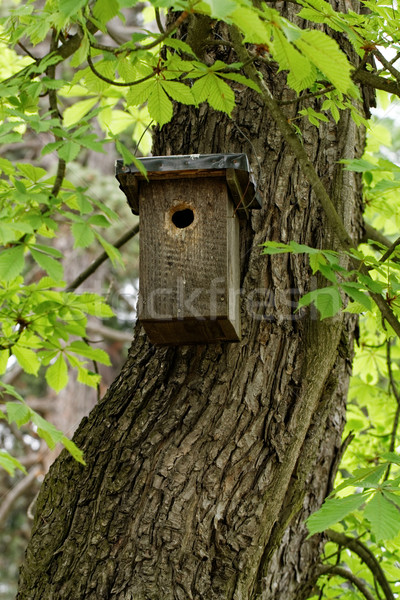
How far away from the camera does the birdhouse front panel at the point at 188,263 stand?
1.78 metres

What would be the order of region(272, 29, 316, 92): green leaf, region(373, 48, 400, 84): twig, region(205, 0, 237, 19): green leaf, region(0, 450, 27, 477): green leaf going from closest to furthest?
1. region(205, 0, 237, 19): green leaf
2. region(272, 29, 316, 92): green leaf
3. region(0, 450, 27, 477): green leaf
4. region(373, 48, 400, 84): twig

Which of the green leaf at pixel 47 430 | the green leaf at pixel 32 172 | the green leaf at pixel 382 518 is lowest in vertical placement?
the green leaf at pixel 382 518

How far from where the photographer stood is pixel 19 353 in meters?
2.13

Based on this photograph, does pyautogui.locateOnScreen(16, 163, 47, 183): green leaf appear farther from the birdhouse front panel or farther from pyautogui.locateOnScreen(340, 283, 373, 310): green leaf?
pyautogui.locateOnScreen(340, 283, 373, 310): green leaf

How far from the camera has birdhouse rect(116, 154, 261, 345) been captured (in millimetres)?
1786

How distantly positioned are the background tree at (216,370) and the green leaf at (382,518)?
182mm

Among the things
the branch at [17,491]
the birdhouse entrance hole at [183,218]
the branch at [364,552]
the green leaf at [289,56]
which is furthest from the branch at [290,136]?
the branch at [17,491]

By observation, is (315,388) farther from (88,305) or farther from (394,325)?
(88,305)

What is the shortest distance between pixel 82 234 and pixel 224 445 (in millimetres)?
670

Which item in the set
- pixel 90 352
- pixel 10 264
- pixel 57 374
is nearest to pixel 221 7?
pixel 10 264

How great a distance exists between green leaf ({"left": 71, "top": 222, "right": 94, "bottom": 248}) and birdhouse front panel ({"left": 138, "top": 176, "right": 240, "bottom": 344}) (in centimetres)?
18

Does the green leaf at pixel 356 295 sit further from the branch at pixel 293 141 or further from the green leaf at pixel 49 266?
the green leaf at pixel 49 266

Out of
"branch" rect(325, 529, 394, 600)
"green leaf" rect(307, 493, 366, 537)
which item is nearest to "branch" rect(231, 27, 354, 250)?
"green leaf" rect(307, 493, 366, 537)

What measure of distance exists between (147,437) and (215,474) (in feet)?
0.72
